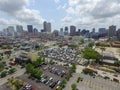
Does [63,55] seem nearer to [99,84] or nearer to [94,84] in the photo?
[94,84]

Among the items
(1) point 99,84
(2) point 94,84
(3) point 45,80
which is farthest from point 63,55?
(1) point 99,84

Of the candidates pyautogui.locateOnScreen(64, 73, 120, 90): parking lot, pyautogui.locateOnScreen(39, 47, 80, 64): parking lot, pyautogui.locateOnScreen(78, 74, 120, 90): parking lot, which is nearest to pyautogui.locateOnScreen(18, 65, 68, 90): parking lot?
pyautogui.locateOnScreen(64, 73, 120, 90): parking lot

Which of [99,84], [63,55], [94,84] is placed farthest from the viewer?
[63,55]

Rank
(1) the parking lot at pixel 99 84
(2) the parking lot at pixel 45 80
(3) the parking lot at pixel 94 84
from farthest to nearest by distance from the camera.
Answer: (1) the parking lot at pixel 99 84 → (3) the parking lot at pixel 94 84 → (2) the parking lot at pixel 45 80

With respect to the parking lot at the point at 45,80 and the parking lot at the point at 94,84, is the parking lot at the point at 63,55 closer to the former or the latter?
the parking lot at the point at 45,80

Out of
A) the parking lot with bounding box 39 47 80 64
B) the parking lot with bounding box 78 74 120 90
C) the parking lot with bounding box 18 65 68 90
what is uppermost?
the parking lot with bounding box 39 47 80 64

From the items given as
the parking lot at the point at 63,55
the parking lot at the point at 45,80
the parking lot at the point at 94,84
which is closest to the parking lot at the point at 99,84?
the parking lot at the point at 94,84

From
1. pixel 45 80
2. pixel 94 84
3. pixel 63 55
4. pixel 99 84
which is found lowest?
pixel 99 84

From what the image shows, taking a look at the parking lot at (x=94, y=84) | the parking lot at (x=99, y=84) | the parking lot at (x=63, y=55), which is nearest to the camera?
the parking lot at (x=94, y=84)

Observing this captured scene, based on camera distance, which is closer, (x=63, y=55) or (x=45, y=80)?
(x=45, y=80)

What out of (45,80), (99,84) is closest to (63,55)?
(45,80)

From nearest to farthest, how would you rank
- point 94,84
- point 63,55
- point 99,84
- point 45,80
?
point 94,84, point 99,84, point 45,80, point 63,55

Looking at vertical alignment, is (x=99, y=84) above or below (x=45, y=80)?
below

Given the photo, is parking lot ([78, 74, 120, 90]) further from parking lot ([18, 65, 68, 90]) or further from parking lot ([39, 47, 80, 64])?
parking lot ([39, 47, 80, 64])
